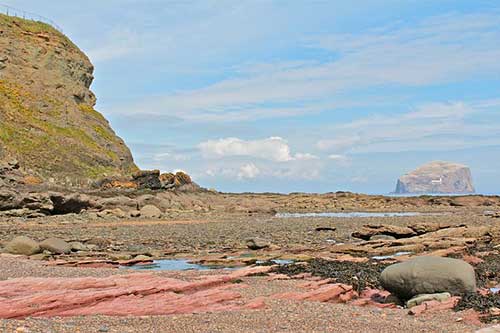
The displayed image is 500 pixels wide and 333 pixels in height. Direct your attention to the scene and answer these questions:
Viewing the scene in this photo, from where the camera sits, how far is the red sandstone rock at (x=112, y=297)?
1282 centimetres

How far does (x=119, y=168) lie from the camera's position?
91875 mm

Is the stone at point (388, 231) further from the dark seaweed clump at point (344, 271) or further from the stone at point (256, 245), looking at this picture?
the dark seaweed clump at point (344, 271)

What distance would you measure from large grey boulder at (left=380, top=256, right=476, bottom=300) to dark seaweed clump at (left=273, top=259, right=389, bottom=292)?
4.53 feet

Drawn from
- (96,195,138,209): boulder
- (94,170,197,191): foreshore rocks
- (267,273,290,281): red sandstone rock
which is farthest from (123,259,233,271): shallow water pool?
(94,170,197,191): foreshore rocks

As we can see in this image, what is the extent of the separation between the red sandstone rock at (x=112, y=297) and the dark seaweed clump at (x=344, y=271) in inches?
187

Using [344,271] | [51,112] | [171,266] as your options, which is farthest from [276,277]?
[51,112]

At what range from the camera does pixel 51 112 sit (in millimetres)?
92312

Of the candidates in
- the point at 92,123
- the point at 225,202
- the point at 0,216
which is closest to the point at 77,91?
the point at 92,123

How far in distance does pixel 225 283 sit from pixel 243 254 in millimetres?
9885

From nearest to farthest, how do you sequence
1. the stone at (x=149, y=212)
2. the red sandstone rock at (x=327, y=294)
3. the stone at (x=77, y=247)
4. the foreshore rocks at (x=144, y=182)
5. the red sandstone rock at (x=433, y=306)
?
the red sandstone rock at (x=433, y=306)
the red sandstone rock at (x=327, y=294)
the stone at (x=77, y=247)
the stone at (x=149, y=212)
the foreshore rocks at (x=144, y=182)

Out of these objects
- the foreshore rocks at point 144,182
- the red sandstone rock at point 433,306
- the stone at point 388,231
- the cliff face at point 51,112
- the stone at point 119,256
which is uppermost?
the cliff face at point 51,112

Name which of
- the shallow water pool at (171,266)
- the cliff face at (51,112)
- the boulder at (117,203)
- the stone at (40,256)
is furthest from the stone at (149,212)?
the shallow water pool at (171,266)

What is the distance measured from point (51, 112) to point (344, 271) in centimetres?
7904

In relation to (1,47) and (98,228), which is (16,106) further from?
(98,228)
